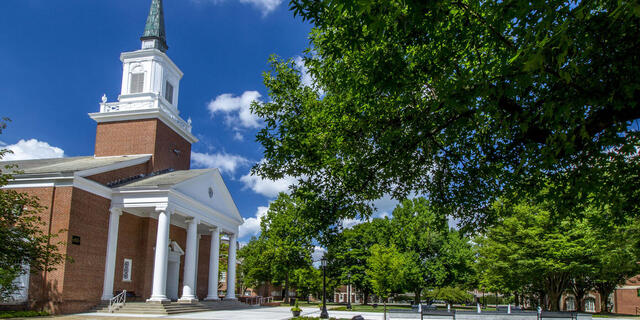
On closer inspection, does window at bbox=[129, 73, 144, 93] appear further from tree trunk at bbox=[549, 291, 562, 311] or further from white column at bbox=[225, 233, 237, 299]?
tree trunk at bbox=[549, 291, 562, 311]

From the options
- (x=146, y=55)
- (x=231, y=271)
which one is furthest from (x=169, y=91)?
(x=231, y=271)

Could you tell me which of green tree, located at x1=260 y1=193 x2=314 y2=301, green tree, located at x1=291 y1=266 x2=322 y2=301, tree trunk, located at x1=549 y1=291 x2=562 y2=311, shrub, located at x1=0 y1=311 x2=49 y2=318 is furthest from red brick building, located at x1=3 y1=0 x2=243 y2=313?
tree trunk, located at x1=549 y1=291 x2=562 y2=311

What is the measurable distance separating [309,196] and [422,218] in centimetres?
4512

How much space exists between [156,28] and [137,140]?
373 inches

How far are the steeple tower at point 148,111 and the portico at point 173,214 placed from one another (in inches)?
125

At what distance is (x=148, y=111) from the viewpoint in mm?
31812

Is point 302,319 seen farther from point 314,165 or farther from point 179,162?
point 179,162

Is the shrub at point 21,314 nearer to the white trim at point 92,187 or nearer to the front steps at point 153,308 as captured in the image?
the front steps at point 153,308

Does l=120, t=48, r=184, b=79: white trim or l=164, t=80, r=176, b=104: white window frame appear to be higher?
l=120, t=48, r=184, b=79: white trim

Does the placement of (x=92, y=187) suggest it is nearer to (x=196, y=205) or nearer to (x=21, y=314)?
(x=196, y=205)

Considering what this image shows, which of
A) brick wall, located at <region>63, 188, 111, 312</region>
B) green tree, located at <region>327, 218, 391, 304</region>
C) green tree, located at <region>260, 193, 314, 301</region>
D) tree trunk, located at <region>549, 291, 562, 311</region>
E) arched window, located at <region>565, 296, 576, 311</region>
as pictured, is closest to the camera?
brick wall, located at <region>63, 188, 111, 312</region>

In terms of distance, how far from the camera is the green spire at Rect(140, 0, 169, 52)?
115 ft

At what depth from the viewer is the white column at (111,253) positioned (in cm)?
2559

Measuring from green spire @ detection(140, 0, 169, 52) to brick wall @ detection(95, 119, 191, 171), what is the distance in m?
6.75
